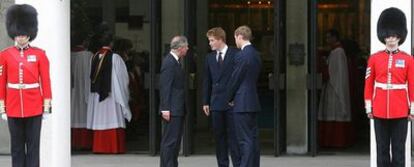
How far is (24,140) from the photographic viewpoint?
956 centimetres

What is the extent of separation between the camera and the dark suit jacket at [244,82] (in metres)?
10.4

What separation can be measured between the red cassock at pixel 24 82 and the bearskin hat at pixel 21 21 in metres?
0.20

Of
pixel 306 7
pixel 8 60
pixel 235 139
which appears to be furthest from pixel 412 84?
pixel 8 60

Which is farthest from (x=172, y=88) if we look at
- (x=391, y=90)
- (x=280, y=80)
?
(x=280, y=80)

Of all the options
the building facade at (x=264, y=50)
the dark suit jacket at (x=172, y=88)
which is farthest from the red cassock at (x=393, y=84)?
the building facade at (x=264, y=50)

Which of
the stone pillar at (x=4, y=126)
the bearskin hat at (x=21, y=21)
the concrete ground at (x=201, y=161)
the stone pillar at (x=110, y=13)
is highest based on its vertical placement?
the stone pillar at (x=110, y=13)

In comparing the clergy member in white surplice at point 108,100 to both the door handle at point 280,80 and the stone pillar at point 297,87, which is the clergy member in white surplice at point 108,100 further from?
the stone pillar at point 297,87

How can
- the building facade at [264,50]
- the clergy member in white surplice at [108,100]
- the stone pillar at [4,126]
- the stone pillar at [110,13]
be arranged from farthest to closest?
the stone pillar at [110,13], the stone pillar at [4,126], the clergy member in white surplice at [108,100], the building facade at [264,50]

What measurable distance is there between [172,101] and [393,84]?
8.59 ft

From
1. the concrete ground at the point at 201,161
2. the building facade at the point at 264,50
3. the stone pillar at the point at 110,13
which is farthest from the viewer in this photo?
the stone pillar at the point at 110,13

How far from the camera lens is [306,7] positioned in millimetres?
12828

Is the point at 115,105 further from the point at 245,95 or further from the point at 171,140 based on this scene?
the point at 245,95

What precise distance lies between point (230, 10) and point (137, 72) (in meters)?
1.85

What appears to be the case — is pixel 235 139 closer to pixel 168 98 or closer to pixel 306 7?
pixel 168 98
